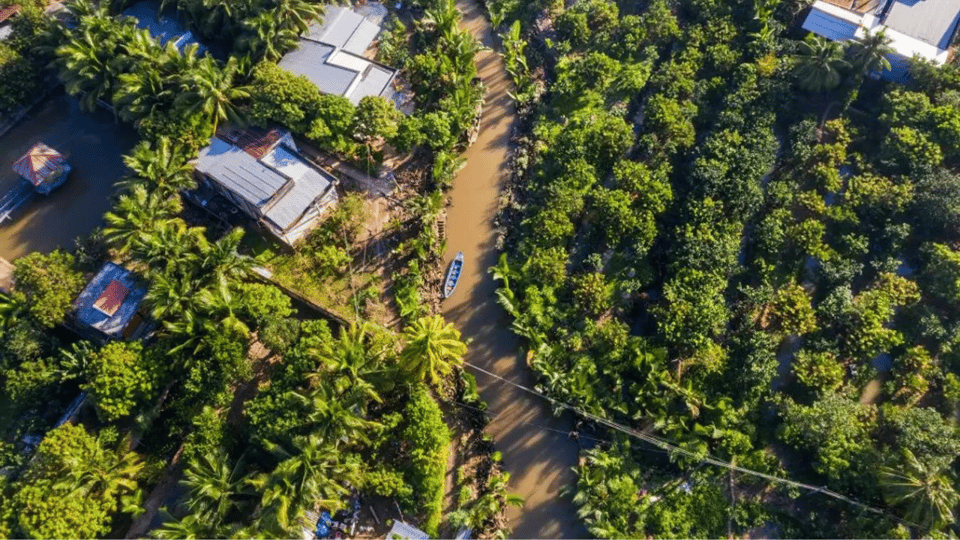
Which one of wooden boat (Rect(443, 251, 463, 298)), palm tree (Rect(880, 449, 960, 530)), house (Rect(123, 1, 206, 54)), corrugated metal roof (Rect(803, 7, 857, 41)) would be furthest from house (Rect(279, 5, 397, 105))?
palm tree (Rect(880, 449, 960, 530))

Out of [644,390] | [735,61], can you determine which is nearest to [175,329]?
[644,390]

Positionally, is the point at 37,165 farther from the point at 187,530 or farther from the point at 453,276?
the point at 453,276

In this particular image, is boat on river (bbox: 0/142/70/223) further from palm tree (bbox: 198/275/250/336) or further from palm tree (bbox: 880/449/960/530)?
palm tree (bbox: 880/449/960/530)

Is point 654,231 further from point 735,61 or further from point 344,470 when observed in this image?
point 344,470

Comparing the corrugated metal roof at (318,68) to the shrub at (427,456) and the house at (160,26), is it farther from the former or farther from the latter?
the shrub at (427,456)

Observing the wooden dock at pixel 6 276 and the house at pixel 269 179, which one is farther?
the house at pixel 269 179

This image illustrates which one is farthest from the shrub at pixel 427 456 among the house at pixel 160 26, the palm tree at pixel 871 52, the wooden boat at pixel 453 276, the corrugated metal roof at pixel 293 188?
the palm tree at pixel 871 52
